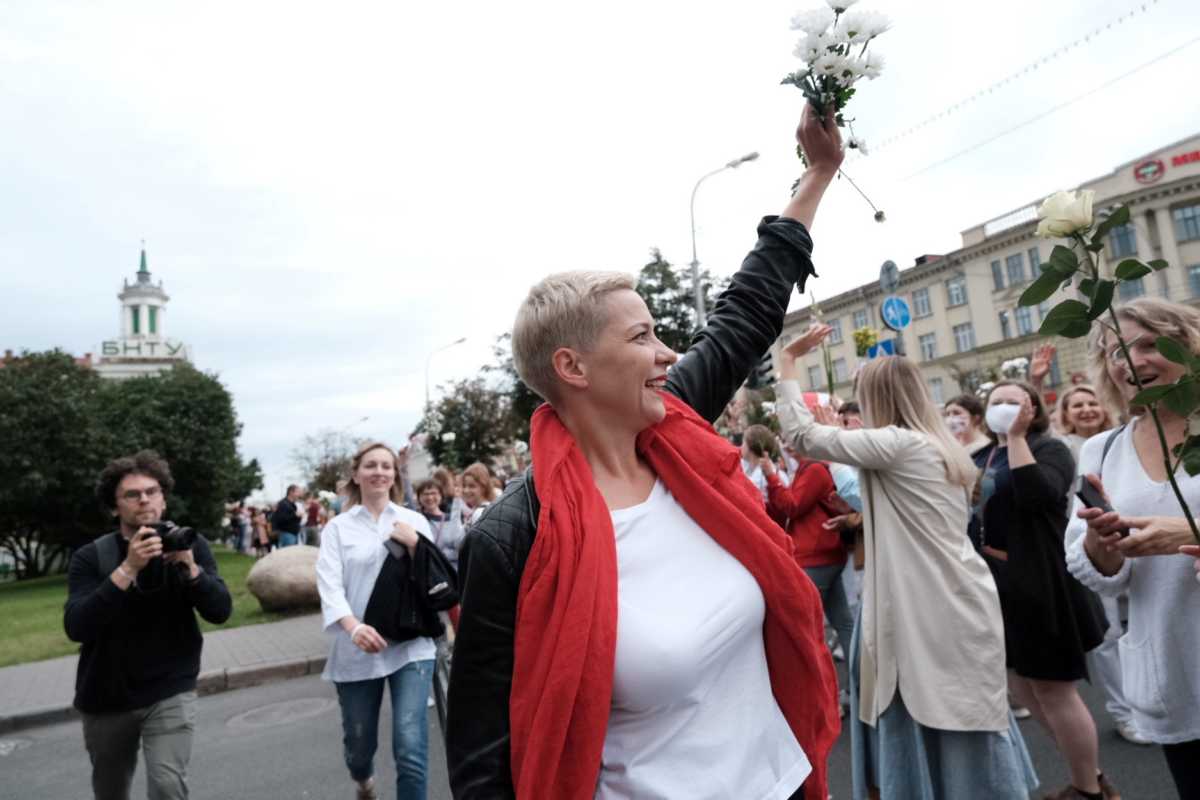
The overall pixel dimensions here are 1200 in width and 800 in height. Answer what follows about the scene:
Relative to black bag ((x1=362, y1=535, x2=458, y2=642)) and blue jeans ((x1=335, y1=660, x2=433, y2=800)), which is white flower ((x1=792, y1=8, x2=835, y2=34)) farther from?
blue jeans ((x1=335, y1=660, x2=433, y2=800))

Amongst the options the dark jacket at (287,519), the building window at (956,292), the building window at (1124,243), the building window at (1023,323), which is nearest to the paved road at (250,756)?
the dark jacket at (287,519)

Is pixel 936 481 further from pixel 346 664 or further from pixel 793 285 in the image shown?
pixel 346 664

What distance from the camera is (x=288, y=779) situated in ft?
17.4

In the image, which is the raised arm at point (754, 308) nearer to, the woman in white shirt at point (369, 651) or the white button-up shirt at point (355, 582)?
the woman in white shirt at point (369, 651)

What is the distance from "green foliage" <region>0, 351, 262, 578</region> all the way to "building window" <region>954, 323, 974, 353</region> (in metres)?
42.0

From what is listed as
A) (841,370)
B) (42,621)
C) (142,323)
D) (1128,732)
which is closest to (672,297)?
(42,621)

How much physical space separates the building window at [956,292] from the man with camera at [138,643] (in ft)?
168

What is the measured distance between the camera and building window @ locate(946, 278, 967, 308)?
48094 millimetres

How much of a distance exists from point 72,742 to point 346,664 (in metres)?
4.67

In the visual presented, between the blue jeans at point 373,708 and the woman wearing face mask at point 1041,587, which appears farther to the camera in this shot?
the blue jeans at point 373,708

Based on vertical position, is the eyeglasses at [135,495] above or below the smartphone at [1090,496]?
above

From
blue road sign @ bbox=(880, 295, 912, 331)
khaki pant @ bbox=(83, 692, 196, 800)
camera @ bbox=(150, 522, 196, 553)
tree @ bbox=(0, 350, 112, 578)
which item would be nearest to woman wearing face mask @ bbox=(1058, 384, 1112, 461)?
blue road sign @ bbox=(880, 295, 912, 331)

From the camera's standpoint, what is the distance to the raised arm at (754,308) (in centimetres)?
229

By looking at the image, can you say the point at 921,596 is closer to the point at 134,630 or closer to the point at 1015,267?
the point at 134,630
